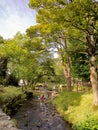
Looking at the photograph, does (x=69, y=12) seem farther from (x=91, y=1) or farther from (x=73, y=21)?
(x=91, y=1)

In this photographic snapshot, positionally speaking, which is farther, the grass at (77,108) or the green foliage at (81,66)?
the green foliage at (81,66)

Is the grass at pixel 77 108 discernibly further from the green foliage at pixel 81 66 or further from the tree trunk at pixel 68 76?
the green foliage at pixel 81 66

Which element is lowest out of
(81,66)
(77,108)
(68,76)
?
(77,108)

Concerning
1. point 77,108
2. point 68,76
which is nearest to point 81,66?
point 68,76

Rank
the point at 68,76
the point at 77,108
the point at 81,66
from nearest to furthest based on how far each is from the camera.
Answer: the point at 77,108 → the point at 68,76 → the point at 81,66

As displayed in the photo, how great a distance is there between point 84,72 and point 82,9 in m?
20.9

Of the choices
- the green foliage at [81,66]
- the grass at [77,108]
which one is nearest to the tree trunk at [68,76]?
the green foliage at [81,66]

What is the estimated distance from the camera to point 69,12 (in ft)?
49.1

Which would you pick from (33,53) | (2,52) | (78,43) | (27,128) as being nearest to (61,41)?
(78,43)

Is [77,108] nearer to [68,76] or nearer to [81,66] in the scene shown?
[68,76]

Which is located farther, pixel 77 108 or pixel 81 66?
pixel 81 66

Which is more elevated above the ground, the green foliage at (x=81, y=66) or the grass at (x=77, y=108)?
the green foliage at (x=81, y=66)

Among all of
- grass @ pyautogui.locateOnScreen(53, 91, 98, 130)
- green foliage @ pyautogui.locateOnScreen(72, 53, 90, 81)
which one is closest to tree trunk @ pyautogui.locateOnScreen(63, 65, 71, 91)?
green foliage @ pyautogui.locateOnScreen(72, 53, 90, 81)

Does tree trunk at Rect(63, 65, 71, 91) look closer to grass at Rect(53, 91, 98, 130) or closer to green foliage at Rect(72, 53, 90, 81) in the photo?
green foliage at Rect(72, 53, 90, 81)
